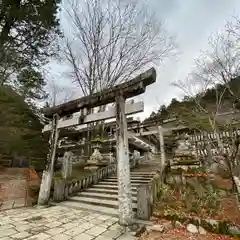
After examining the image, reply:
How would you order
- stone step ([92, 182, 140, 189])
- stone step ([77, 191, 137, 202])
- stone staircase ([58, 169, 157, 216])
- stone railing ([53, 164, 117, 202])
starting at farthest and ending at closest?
stone step ([92, 182, 140, 189]) → stone railing ([53, 164, 117, 202]) → stone step ([77, 191, 137, 202]) → stone staircase ([58, 169, 157, 216])

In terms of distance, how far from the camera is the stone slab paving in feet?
12.4

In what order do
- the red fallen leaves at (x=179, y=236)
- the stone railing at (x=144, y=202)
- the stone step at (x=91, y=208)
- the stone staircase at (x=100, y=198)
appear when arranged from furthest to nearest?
the stone staircase at (x=100, y=198), the stone step at (x=91, y=208), the stone railing at (x=144, y=202), the red fallen leaves at (x=179, y=236)

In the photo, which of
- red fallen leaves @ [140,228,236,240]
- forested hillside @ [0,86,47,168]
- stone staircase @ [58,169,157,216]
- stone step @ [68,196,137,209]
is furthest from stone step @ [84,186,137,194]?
forested hillside @ [0,86,47,168]

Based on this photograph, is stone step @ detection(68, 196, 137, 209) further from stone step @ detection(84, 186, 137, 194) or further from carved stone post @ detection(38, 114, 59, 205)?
carved stone post @ detection(38, 114, 59, 205)

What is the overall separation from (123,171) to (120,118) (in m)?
1.47

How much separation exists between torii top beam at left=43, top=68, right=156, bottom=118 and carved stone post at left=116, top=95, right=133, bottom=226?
0.95ft

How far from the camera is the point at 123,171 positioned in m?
4.82

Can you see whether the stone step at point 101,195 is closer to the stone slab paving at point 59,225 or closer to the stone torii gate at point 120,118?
the stone slab paving at point 59,225

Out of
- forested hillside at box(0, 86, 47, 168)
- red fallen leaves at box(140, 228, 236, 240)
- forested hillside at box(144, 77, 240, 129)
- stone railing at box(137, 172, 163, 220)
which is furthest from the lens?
forested hillside at box(0, 86, 47, 168)

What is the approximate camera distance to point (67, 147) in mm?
15945

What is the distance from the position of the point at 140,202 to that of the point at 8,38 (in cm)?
1063

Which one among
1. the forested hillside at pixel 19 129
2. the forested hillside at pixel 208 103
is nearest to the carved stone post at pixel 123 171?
the forested hillside at pixel 208 103

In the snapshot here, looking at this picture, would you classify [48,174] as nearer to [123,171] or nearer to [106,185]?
[106,185]

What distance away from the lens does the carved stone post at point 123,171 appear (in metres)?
4.56
